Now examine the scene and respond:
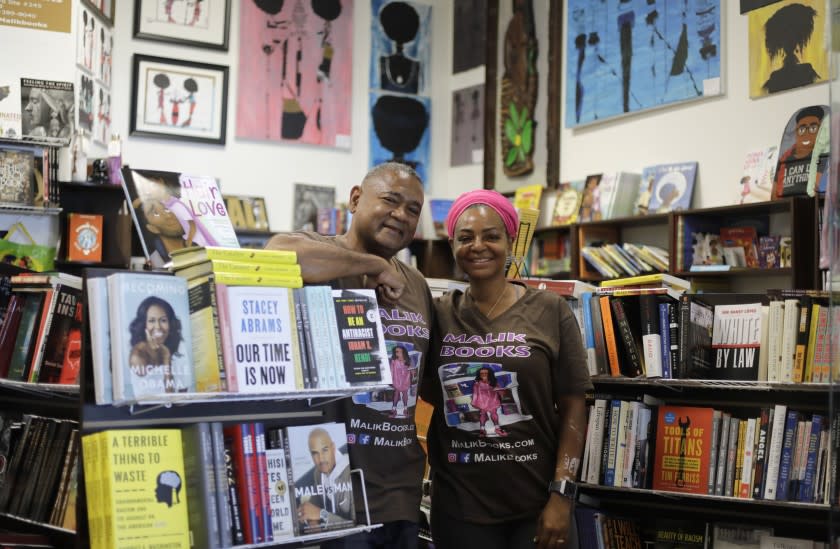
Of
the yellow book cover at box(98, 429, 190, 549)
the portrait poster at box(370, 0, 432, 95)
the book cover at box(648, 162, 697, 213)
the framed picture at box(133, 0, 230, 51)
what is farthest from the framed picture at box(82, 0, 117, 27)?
the yellow book cover at box(98, 429, 190, 549)

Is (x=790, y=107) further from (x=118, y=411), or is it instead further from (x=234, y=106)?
(x=118, y=411)

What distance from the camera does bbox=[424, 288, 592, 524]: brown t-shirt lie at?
2.68 meters

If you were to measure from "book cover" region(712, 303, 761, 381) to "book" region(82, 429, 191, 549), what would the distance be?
2042 mm

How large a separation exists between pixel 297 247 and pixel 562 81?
5.34m

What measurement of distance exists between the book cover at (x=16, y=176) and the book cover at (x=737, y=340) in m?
4.15

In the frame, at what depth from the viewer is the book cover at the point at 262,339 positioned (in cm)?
211

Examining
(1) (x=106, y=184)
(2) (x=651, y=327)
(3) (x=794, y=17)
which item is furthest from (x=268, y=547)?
(3) (x=794, y=17)

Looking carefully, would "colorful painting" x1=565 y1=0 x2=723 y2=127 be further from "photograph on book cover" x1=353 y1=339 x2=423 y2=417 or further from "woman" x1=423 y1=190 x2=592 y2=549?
"photograph on book cover" x1=353 y1=339 x2=423 y2=417

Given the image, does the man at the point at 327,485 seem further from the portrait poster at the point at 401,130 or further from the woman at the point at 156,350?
the portrait poster at the point at 401,130

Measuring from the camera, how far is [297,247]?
2.37 metres

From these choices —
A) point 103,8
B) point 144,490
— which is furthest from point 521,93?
point 144,490

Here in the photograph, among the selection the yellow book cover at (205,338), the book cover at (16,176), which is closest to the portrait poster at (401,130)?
the book cover at (16,176)

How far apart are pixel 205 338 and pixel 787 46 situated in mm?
4713

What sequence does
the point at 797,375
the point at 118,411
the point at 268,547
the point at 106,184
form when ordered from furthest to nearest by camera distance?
the point at 106,184 → the point at 797,375 → the point at 268,547 → the point at 118,411
